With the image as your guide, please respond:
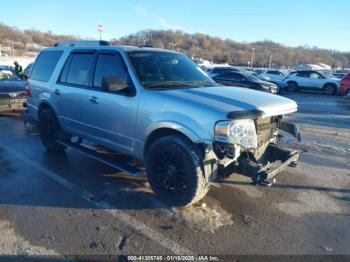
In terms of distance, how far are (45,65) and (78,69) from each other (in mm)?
1305

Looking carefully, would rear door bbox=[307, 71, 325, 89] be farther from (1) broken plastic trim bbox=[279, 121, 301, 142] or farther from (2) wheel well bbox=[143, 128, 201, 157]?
(2) wheel well bbox=[143, 128, 201, 157]

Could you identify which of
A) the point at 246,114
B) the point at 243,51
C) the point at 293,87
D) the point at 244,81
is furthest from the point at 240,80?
the point at 243,51

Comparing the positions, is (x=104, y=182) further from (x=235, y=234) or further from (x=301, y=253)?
(x=301, y=253)

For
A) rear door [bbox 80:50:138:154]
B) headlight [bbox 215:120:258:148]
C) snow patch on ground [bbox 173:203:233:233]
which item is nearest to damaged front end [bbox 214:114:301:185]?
headlight [bbox 215:120:258:148]

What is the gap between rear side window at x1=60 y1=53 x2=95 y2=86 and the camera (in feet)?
17.2

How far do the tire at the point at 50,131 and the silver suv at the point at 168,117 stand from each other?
0.26 meters

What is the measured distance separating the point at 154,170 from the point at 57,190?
4.82 feet

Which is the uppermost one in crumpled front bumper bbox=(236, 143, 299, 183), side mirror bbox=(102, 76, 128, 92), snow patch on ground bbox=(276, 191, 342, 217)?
side mirror bbox=(102, 76, 128, 92)

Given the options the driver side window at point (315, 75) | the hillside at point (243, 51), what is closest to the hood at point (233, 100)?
the driver side window at point (315, 75)

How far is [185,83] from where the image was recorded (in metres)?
4.74

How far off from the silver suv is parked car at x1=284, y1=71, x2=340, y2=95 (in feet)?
70.7

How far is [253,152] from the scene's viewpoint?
157 inches

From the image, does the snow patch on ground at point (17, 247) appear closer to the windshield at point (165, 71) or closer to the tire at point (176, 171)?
the tire at point (176, 171)

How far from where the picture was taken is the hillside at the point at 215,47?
9112 centimetres
